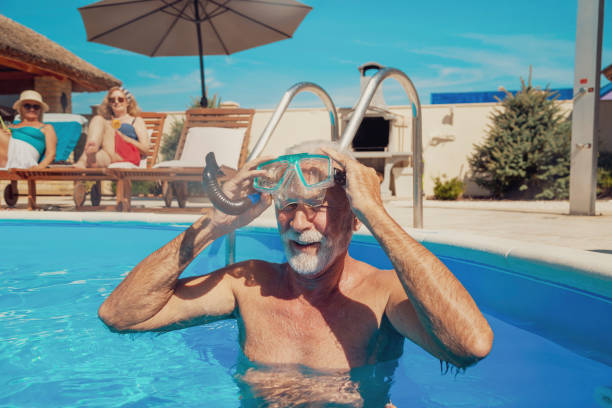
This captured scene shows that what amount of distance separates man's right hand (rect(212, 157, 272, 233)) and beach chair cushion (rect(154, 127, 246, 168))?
15.8 ft

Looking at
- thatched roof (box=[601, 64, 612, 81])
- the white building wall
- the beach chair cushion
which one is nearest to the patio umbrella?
the beach chair cushion

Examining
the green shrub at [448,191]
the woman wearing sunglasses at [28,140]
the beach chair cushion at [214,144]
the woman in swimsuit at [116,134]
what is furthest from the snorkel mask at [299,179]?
Answer: the green shrub at [448,191]

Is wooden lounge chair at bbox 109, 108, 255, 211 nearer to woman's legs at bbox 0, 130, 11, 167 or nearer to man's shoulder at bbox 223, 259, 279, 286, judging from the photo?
woman's legs at bbox 0, 130, 11, 167

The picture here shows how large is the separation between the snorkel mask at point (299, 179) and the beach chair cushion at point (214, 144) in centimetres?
488

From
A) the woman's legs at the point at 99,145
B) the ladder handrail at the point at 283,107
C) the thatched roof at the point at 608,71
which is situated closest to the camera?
the ladder handrail at the point at 283,107

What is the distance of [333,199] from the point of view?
59.7 inches

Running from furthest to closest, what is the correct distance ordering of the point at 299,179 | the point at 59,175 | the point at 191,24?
the point at 191,24 → the point at 59,175 → the point at 299,179

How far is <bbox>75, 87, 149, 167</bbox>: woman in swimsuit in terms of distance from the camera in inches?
252

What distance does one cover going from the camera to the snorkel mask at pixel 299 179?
146 cm

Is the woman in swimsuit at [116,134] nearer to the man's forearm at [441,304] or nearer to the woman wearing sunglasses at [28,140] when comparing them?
the woman wearing sunglasses at [28,140]

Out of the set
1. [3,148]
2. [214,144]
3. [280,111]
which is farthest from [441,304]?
[3,148]

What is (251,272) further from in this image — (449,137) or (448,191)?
(449,137)

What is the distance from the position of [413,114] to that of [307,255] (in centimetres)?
188

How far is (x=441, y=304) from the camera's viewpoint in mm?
1177
